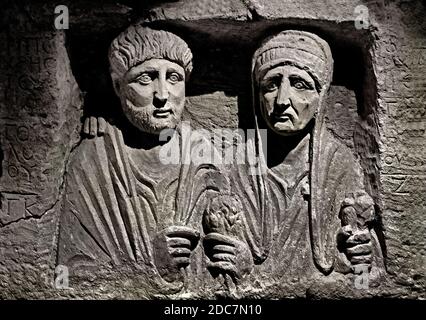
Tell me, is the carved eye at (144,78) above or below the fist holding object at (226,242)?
above

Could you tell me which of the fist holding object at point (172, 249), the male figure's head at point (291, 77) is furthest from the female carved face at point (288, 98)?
the fist holding object at point (172, 249)

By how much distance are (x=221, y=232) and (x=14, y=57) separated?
110 cm

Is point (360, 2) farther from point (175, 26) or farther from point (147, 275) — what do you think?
point (147, 275)

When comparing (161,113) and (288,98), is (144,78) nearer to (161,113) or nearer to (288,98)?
(161,113)

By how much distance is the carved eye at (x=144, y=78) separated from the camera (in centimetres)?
409

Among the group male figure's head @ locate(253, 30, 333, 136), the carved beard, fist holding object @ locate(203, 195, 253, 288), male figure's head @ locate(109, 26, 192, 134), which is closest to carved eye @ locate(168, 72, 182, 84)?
male figure's head @ locate(109, 26, 192, 134)

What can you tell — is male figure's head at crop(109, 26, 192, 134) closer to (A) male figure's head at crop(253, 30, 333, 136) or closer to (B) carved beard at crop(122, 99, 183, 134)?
(B) carved beard at crop(122, 99, 183, 134)

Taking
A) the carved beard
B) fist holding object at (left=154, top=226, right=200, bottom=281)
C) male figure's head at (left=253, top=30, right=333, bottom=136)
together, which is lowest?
fist holding object at (left=154, top=226, right=200, bottom=281)

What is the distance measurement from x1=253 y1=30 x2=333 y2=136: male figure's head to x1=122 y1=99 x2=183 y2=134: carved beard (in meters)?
0.38

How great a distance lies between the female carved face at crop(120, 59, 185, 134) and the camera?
13.4 ft

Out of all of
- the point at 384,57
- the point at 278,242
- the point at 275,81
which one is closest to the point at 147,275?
the point at 278,242

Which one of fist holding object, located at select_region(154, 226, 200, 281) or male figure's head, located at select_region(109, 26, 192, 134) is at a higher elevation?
male figure's head, located at select_region(109, 26, 192, 134)

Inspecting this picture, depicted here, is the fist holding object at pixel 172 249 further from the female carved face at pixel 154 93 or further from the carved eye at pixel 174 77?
the carved eye at pixel 174 77

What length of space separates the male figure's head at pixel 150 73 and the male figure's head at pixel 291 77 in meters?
0.34
